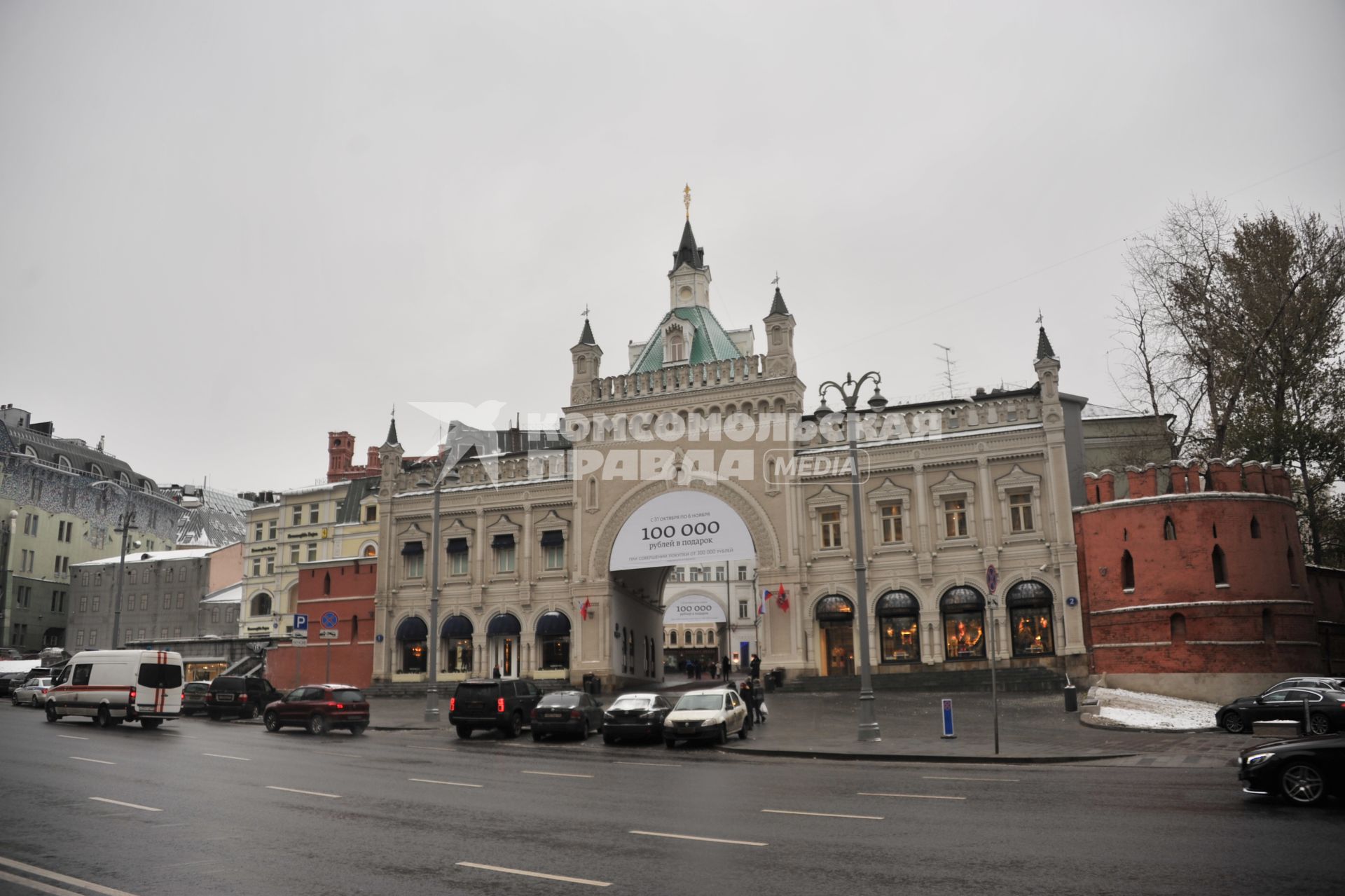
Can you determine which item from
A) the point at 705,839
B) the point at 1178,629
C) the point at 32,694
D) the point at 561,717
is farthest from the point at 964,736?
the point at 32,694

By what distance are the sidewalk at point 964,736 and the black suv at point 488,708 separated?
12.7 ft

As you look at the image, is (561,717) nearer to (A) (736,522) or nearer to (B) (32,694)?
(A) (736,522)

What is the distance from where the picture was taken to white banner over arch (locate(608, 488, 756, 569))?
47.4 metres

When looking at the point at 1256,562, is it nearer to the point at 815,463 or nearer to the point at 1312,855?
the point at 815,463

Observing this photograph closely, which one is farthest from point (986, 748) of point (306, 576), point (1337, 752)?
point (306, 576)

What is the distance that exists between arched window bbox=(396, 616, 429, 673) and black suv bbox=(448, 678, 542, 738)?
2410cm

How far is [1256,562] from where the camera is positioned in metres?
32.9

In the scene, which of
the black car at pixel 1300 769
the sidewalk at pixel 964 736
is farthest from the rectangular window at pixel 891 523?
the black car at pixel 1300 769

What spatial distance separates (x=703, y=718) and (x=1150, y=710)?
13.9 m

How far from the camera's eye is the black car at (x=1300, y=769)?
12.9m

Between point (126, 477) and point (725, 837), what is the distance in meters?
101

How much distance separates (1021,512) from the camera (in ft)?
141

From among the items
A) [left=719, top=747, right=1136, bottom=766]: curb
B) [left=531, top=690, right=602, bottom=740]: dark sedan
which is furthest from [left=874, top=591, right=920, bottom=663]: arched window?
[left=719, top=747, right=1136, bottom=766]: curb

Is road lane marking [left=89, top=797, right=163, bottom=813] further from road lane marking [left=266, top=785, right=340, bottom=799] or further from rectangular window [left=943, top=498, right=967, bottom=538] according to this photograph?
rectangular window [left=943, top=498, right=967, bottom=538]
